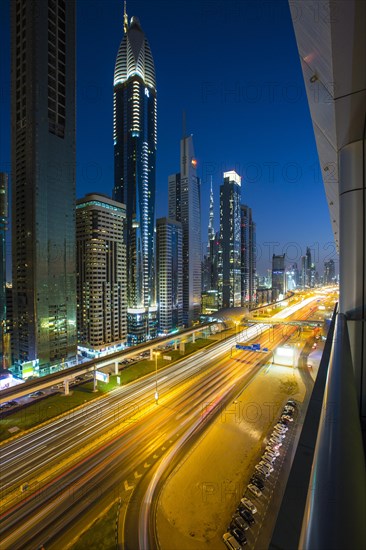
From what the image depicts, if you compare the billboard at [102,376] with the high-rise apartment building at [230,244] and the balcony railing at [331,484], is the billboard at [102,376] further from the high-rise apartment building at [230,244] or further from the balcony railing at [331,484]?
the high-rise apartment building at [230,244]

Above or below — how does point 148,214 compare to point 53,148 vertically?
below

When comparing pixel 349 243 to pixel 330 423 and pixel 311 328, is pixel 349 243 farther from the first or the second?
pixel 311 328

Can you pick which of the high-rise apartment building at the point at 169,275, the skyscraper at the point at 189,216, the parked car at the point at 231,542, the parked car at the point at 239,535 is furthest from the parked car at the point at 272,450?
the skyscraper at the point at 189,216

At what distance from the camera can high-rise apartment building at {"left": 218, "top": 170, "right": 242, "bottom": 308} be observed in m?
75.9

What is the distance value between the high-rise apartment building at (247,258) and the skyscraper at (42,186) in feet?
185

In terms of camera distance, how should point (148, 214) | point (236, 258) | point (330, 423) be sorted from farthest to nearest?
1. point (236, 258)
2. point (148, 214)
3. point (330, 423)

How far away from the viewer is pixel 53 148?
38.6 metres

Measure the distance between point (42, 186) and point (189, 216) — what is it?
52.1m

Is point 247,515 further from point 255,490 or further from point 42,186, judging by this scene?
point 42,186

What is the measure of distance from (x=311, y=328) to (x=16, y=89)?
2231 inches

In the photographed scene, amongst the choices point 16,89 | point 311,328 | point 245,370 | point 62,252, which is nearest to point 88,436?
point 245,370

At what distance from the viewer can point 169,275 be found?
64688 millimetres

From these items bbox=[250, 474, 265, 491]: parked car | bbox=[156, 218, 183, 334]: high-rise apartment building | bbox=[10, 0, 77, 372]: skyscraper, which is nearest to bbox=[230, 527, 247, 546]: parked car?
bbox=[250, 474, 265, 491]: parked car

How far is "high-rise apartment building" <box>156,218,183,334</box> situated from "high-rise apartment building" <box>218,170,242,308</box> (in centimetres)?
1375
